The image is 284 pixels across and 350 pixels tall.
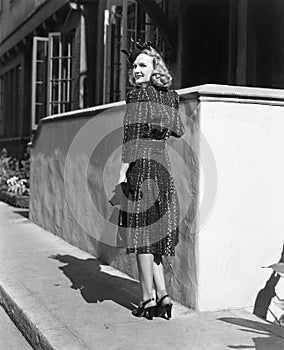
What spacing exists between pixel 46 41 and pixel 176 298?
973 centimetres

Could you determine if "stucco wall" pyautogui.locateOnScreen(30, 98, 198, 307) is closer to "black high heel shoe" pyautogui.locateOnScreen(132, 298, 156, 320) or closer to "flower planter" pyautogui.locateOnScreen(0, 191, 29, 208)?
"black high heel shoe" pyautogui.locateOnScreen(132, 298, 156, 320)

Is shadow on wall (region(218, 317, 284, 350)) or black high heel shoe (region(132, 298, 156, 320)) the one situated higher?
black high heel shoe (region(132, 298, 156, 320))

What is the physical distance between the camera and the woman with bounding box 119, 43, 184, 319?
4656 mm

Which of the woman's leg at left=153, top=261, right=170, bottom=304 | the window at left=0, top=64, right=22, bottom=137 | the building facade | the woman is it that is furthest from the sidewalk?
the window at left=0, top=64, right=22, bottom=137

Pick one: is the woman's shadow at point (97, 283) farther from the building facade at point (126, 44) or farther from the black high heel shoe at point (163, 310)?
the building facade at point (126, 44)

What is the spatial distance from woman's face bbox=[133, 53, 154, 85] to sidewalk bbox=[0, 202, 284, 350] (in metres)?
1.73

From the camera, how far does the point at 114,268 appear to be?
6742 millimetres

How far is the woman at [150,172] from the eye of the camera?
4.66m

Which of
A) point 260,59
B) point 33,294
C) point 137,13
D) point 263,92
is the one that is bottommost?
point 33,294

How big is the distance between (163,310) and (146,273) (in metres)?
0.31

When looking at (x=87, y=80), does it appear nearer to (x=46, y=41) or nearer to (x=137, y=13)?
(x=46, y=41)

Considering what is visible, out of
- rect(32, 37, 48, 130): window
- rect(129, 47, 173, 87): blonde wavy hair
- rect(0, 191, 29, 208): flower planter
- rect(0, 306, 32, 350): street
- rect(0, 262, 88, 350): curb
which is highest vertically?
rect(32, 37, 48, 130): window

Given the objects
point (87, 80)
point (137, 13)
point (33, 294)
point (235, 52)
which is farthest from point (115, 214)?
point (87, 80)

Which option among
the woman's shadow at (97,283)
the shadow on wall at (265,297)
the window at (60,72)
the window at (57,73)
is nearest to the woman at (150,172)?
the woman's shadow at (97,283)
